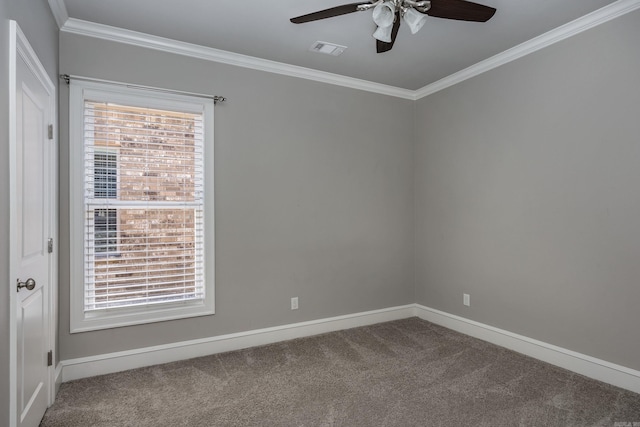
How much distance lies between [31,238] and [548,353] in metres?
3.72

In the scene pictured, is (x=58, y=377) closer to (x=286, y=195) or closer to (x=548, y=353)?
(x=286, y=195)

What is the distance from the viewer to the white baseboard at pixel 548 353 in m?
2.46

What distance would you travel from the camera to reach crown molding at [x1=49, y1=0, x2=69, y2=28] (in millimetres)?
2359

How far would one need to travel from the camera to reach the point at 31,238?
1.97 m

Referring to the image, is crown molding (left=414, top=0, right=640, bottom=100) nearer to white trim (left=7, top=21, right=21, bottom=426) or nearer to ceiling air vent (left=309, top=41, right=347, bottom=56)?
ceiling air vent (left=309, top=41, right=347, bottom=56)

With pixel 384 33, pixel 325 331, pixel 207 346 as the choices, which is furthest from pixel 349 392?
pixel 384 33

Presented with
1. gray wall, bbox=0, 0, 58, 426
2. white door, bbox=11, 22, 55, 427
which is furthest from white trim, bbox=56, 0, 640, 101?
gray wall, bbox=0, 0, 58, 426

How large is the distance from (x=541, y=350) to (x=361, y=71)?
301cm

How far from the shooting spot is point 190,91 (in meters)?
3.06

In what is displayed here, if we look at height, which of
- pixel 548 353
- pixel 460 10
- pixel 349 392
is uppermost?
pixel 460 10

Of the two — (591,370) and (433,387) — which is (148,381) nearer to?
(433,387)

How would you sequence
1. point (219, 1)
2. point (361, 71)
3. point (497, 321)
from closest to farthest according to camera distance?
point (219, 1) → point (497, 321) → point (361, 71)

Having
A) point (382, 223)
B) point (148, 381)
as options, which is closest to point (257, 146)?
point (382, 223)

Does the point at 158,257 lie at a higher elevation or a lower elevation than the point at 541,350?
higher
